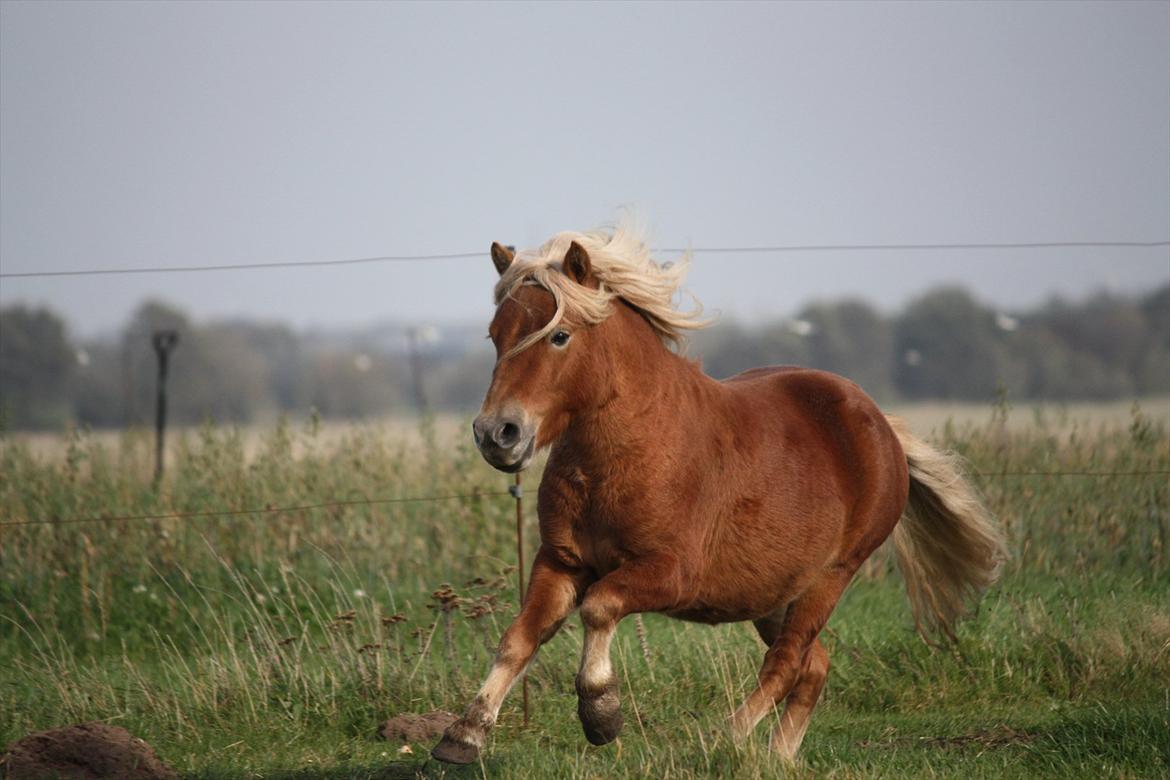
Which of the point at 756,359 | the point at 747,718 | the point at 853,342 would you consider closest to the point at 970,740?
the point at 747,718

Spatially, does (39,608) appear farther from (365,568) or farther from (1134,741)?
(1134,741)

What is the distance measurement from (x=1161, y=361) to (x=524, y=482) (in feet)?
75.2

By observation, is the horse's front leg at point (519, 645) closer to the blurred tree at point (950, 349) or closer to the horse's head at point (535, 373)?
the horse's head at point (535, 373)

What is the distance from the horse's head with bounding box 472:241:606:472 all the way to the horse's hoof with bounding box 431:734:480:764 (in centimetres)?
89

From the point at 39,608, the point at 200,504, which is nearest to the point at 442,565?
the point at 200,504

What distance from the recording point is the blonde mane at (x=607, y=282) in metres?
4.43

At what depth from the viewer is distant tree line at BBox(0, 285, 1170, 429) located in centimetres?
3400

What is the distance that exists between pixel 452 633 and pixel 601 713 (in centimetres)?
332

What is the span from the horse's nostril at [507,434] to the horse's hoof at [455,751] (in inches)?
37.7

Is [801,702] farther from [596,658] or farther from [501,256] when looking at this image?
[501,256]

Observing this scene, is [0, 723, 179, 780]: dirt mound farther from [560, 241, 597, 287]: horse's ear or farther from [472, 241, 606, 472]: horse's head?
[560, 241, 597, 287]: horse's ear

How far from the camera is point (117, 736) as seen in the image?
547 cm

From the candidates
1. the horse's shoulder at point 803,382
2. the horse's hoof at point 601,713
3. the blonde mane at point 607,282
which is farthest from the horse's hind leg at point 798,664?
the blonde mane at point 607,282

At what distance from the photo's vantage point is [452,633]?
753 cm
